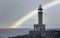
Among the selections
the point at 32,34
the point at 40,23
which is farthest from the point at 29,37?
the point at 40,23

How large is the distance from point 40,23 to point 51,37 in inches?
283

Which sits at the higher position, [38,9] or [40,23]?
[38,9]

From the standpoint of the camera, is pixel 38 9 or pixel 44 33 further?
pixel 38 9

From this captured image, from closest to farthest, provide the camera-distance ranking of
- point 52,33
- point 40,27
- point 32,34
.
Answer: point 52,33 < point 32,34 < point 40,27

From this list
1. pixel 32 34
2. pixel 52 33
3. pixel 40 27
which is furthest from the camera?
pixel 40 27

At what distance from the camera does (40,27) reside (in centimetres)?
3266

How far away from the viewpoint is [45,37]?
27.0 meters

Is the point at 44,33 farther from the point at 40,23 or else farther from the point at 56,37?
the point at 40,23

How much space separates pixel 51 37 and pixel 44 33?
1.07 metres

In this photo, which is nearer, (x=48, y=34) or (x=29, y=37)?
(x=48, y=34)

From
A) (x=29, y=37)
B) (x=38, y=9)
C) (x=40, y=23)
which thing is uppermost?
(x=38, y=9)

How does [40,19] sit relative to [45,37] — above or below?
above

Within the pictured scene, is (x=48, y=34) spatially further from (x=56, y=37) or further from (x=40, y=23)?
(x=40, y=23)

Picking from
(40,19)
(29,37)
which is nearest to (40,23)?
(40,19)
